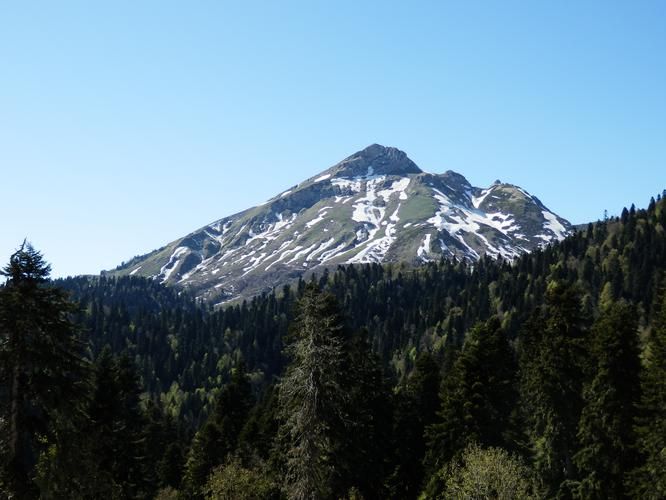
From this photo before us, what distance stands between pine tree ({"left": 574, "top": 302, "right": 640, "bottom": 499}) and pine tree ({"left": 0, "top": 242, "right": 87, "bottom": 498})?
31381 mm

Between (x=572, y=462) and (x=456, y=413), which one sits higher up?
(x=456, y=413)

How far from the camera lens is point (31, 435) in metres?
22.5

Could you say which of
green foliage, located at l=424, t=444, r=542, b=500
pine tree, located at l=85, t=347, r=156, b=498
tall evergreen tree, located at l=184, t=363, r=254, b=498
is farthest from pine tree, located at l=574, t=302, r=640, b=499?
tall evergreen tree, located at l=184, t=363, r=254, b=498

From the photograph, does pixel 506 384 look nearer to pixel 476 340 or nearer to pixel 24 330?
pixel 476 340

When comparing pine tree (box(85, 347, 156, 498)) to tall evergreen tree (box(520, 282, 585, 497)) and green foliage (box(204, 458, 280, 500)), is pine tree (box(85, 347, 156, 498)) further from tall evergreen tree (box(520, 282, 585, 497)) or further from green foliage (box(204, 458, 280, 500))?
tall evergreen tree (box(520, 282, 585, 497))

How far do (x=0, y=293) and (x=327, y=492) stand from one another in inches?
946

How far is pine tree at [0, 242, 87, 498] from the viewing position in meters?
22.0

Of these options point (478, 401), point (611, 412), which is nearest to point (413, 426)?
point (478, 401)

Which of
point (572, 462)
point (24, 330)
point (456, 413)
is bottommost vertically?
point (572, 462)

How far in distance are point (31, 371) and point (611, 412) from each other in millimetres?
33412

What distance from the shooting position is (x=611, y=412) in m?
40.4

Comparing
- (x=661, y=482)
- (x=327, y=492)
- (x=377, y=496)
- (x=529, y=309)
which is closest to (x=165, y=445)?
(x=377, y=496)

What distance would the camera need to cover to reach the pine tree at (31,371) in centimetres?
2205

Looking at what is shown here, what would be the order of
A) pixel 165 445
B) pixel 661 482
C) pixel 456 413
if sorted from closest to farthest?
1. pixel 661 482
2. pixel 456 413
3. pixel 165 445
